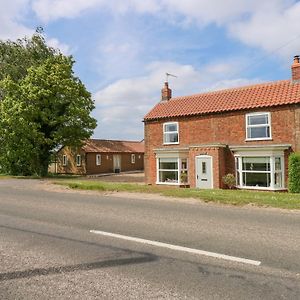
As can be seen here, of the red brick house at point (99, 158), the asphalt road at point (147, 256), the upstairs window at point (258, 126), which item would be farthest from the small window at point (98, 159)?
the asphalt road at point (147, 256)

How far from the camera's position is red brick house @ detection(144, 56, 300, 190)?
915 inches

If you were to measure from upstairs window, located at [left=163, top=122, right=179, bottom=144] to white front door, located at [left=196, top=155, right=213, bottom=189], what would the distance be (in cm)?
347

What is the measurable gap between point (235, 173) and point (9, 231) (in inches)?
722

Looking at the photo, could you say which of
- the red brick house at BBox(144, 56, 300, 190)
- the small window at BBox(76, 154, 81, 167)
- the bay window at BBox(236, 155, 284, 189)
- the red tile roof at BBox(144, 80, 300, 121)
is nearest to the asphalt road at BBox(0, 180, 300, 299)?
the bay window at BBox(236, 155, 284, 189)

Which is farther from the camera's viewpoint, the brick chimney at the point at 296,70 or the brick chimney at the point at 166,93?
the brick chimney at the point at 166,93

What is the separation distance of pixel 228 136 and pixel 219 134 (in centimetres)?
73

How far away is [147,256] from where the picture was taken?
6609mm

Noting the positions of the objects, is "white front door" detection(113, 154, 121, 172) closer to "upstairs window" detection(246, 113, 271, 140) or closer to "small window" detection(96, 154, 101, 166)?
"small window" detection(96, 154, 101, 166)

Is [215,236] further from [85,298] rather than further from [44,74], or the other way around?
[44,74]

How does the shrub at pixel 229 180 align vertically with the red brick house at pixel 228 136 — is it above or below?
below

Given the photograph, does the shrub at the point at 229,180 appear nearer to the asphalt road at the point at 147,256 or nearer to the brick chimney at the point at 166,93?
the brick chimney at the point at 166,93

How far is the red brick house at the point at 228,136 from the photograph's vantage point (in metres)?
23.2

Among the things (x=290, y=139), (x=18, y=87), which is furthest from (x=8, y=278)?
(x=18, y=87)

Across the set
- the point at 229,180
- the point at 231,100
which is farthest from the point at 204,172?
the point at 231,100
